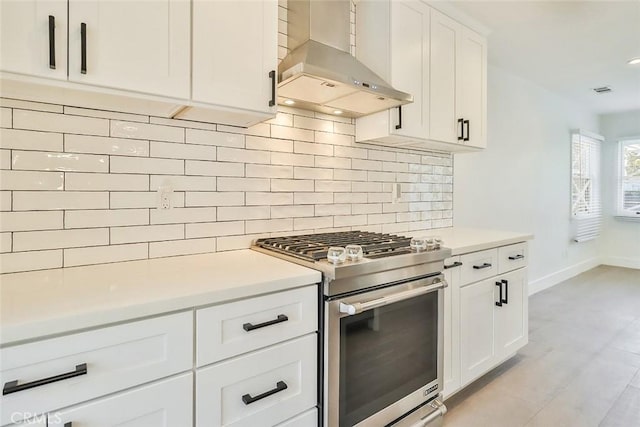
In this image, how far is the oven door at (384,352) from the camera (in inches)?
53.2

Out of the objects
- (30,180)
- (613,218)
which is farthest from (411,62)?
(613,218)

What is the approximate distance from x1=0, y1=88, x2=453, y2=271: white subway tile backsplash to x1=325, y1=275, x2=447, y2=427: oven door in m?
0.72

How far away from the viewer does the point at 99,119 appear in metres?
1.41

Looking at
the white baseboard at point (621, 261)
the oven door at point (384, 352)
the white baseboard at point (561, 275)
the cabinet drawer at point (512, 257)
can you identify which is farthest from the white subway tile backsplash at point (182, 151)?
the white baseboard at point (621, 261)

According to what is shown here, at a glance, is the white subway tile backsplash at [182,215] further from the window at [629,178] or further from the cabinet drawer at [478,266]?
the window at [629,178]

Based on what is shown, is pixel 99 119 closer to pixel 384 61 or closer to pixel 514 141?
pixel 384 61

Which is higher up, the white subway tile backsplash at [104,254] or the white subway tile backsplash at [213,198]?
the white subway tile backsplash at [213,198]

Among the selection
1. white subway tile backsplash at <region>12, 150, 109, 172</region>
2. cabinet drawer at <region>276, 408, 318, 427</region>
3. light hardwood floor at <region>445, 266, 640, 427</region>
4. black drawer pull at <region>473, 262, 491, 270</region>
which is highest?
white subway tile backsplash at <region>12, 150, 109, 172</region>

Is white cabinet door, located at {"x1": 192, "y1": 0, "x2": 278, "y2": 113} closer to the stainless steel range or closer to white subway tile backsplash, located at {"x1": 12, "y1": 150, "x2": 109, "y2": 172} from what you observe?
white subway tile backsplash, located at {"x1": 12, "y1": 150, "x2": 109, "y2": 172}

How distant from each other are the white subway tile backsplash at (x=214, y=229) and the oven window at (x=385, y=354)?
75cm

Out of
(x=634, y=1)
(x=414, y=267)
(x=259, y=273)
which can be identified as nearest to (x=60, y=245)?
(x=259, y=273)

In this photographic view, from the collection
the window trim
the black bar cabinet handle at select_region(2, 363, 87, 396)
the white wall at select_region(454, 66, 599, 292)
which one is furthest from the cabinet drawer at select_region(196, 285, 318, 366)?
the window trim

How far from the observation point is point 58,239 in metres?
1.33

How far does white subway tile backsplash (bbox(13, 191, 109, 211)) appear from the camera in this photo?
127cm
